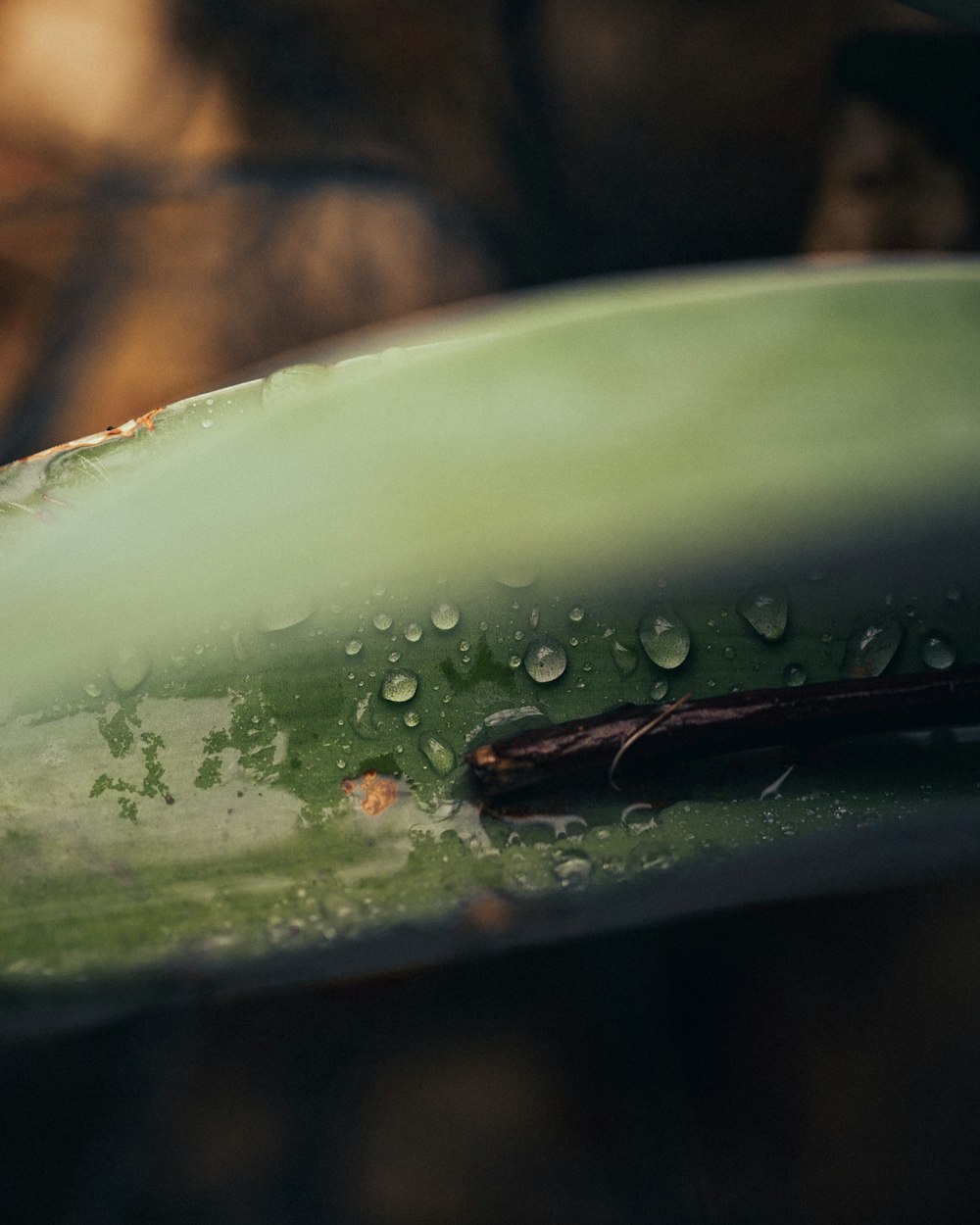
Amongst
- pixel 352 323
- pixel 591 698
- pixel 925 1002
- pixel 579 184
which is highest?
pixel 579 184

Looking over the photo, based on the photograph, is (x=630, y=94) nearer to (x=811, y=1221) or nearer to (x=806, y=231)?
(x=806, y=231)

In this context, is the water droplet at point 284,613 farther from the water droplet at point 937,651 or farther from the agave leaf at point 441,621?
the water droplet at point 937,651

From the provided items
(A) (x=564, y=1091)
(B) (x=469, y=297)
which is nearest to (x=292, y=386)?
(A) (x=564, y=1091)

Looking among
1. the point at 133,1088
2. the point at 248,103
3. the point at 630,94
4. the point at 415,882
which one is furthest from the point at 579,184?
the point at 133,1088

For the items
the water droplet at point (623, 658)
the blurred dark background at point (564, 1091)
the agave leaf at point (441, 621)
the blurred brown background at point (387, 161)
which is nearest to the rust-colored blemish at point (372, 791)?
the agave leaf at point (441, 621)

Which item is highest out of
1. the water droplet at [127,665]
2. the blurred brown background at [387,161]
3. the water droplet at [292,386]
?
the blurred brown background at [387,161]

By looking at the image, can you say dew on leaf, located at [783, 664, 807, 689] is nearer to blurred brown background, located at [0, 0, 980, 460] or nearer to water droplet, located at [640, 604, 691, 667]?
water droplet, located at [640, 604, 691, 667]
